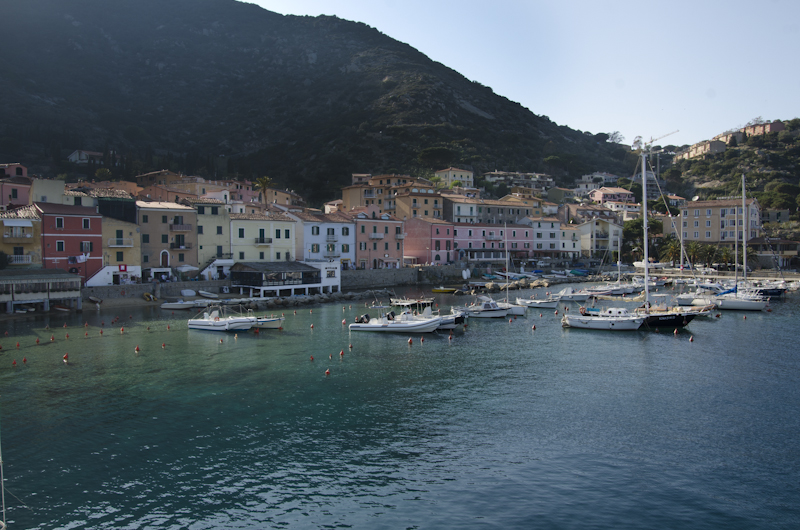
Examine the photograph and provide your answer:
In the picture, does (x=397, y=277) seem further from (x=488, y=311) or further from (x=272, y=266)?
(x=488, y=311)

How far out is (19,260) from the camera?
162 feet

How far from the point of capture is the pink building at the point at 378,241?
76188mm

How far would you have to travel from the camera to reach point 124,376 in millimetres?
28250

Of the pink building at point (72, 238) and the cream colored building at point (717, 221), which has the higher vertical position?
the cream colored building at point (717, 221)

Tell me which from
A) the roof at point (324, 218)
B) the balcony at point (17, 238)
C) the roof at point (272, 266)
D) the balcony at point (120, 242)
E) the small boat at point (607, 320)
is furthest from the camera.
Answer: the roof at point (324, 218)

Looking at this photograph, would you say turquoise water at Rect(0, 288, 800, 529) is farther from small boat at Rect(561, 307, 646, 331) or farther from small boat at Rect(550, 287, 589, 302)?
small boat at Rect(550, 287, 589, 302)

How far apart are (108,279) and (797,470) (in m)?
58.0

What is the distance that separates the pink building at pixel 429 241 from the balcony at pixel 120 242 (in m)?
41.7

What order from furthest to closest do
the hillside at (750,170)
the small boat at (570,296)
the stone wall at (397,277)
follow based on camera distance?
the hillside at (750,170) < the stone wall at (397,277) < the small boat at (570,296)

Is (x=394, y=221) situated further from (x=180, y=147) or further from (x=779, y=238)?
(x=180, y=147)

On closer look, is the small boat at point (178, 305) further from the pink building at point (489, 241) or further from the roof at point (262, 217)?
the pink building at point (489, 241)

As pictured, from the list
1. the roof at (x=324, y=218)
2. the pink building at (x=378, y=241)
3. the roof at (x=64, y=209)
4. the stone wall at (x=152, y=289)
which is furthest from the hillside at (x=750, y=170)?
the roof at (x=64, y=209)

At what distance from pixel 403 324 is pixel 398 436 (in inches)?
820

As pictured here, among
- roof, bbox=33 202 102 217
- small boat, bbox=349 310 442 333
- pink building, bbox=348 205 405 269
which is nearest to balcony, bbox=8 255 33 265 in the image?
roof, bbox=33 202 102 217
